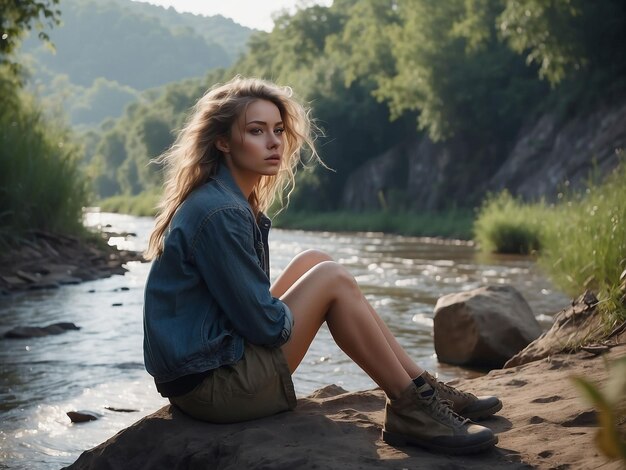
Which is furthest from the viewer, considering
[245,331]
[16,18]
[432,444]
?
[16,18]

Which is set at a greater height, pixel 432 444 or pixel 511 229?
pixel 432 444

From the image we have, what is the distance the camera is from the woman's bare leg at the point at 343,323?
304 centimetres

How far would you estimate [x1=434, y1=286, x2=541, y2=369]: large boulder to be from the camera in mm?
5688

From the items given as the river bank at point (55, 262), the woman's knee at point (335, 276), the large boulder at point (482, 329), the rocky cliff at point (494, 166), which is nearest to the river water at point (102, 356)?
the large boulder at point (482, 329)

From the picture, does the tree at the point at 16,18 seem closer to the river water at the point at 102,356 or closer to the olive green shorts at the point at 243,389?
the river water at the point at 102,356

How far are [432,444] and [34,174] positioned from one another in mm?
9044

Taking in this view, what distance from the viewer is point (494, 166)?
34000 millimetres

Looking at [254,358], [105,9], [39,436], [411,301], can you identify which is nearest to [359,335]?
[254,358]

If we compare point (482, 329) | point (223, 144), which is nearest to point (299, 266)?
point (223, 144)

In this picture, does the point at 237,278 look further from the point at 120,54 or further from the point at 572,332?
the point at 120,54

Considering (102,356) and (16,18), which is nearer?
(102,356)

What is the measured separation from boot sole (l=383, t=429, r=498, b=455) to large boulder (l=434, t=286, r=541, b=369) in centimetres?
274

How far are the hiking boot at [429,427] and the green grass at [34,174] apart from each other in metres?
7.83

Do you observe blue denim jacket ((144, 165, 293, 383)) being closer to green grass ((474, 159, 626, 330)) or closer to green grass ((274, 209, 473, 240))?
green grass ((474, 159, 626, 330))
